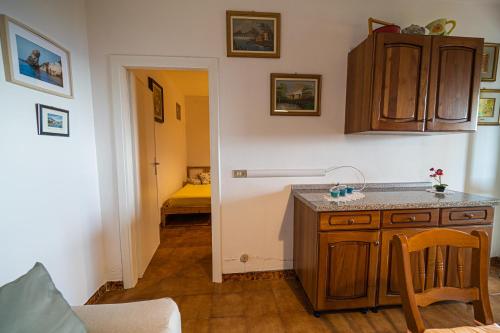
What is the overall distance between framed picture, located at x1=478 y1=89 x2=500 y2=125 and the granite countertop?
91 centimetres

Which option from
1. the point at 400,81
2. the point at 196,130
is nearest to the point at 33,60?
the point at 400,81

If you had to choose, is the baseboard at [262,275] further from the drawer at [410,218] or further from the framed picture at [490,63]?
the framed picture at [490,63]

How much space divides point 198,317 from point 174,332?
88 cm

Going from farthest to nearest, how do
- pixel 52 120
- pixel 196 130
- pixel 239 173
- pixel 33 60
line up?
pixel 196 130
pixel 239 173
pixel 52 120
pixel 33 60

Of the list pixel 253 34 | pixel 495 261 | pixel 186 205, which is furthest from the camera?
pixel 186 205

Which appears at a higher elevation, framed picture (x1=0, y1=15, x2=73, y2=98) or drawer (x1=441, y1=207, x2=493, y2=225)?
framed picture (x1=0, y1=15, x2=73, y2=98)

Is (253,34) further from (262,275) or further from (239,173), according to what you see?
(262,275)

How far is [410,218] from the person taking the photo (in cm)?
167

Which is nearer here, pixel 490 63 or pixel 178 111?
pixel 490 63

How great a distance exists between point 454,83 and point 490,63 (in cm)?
99

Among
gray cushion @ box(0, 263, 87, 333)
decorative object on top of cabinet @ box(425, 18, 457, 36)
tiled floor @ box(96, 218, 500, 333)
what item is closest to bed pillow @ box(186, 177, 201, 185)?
tiled floor @ box(96, 218, 500, 333)

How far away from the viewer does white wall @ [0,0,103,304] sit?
117cm

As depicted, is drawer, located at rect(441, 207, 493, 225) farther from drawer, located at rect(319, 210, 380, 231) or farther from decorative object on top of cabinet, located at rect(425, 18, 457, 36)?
decorative object on top of cabinet, located at rect(425, 18, 457, 36)

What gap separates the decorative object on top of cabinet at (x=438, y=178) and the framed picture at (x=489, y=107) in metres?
0.71
